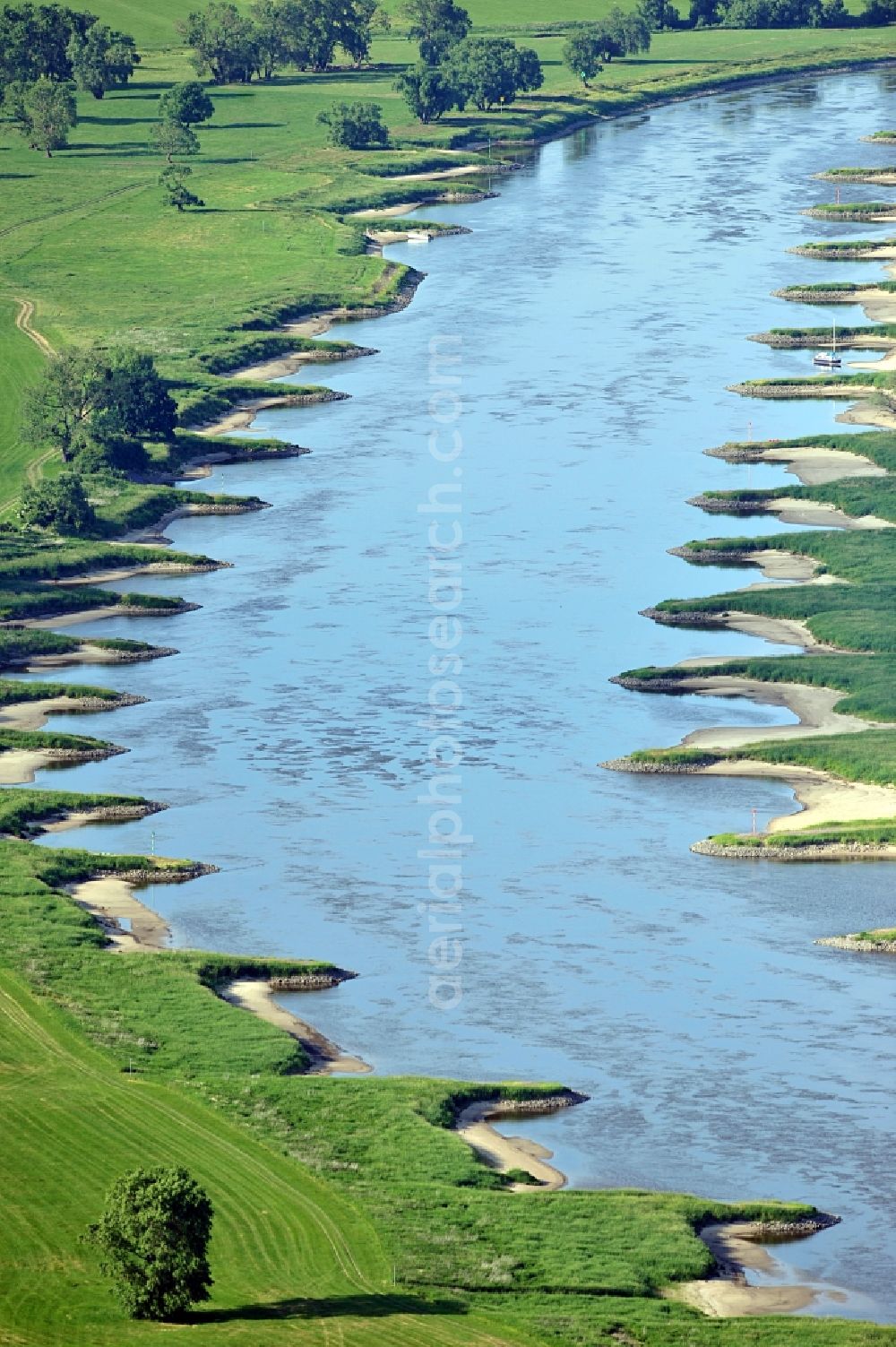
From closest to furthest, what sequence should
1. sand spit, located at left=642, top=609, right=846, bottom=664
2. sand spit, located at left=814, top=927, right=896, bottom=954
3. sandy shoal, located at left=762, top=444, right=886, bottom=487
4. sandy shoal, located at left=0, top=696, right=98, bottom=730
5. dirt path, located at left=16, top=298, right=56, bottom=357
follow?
sand spit, located at left=814, top=927, right=896, bottom=954
sandy shoal, located at left=0, top=696, right=98, bottom=730
sand spit, located at left=642, top=609, right=846, bottom=664
sandy shoal, located at left=762, top=444, right=886, bottom=487
dirt path, located at left=16, top=298, right=56, bottom=357

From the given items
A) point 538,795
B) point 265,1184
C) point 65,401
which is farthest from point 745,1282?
point 65,401

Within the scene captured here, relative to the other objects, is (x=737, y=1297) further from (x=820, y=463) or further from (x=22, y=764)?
(x=820, y=463)

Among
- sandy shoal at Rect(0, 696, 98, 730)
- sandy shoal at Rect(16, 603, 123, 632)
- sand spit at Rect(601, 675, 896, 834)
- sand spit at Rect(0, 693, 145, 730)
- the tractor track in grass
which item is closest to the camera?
the tractor track in grass

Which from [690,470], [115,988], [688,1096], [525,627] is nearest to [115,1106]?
[115,988]

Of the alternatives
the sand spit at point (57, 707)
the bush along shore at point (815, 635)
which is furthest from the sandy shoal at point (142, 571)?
the bush along shore at point (815, 635)

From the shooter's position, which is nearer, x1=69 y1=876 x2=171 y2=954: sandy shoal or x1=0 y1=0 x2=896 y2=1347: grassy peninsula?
x1=0 y1=0 x2=896 y2=1347: grassy peninsula

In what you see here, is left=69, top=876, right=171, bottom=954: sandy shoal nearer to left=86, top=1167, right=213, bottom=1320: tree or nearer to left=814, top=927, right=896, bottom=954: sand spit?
left=814, top=927, right=896, bottom=954: sand spit

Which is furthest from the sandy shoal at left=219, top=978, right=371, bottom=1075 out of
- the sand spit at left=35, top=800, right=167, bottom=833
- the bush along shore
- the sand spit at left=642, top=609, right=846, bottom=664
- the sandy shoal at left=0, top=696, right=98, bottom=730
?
the sand spit at left=642, top=609, right=846, bottom=664
